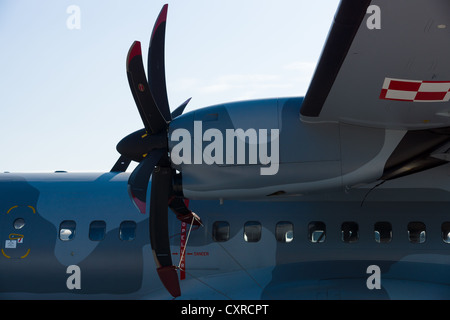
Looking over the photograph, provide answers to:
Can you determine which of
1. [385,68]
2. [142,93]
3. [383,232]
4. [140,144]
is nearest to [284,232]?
[383,232]

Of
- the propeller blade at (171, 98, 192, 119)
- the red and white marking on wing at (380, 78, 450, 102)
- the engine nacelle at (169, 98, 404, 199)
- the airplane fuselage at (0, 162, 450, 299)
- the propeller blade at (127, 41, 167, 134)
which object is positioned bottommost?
the airplane fuselage at (0, 162, 450, 299)

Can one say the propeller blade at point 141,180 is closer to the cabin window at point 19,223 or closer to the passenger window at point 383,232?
the cabin window at point 19,223

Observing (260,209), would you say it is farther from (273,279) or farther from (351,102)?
(351,102)

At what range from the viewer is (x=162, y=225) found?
29.7 ft

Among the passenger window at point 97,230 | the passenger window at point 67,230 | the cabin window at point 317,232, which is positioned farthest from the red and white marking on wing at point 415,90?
the passenger window at point 67,230

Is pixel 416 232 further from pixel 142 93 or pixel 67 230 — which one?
pixel 67 230

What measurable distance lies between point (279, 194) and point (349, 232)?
78.1 inches

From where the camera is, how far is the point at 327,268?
9695 mm

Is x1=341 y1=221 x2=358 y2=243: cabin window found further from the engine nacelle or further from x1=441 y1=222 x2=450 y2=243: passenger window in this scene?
the engine nacelle

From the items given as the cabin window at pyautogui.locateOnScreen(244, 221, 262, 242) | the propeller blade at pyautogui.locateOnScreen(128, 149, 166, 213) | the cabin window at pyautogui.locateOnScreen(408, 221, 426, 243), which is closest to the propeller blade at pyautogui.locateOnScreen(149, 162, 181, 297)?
the propeller blade at pyautogui.locateOnScreen(128, 149, 166, 213)

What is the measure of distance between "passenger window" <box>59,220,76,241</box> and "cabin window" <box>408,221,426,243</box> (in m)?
6.14

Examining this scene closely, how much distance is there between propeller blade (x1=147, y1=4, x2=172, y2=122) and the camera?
9508mm

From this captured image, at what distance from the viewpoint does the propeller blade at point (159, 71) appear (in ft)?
31.2
